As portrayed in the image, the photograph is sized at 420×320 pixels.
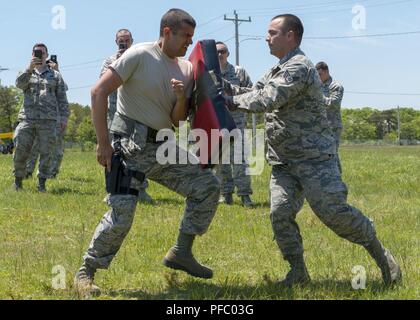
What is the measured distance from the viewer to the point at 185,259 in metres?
4.80

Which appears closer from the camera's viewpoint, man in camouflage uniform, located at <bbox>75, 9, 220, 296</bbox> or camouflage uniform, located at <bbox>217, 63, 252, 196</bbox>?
man in camouflage uniform, located at <bbox>75, 9, 220, 296</bbox>

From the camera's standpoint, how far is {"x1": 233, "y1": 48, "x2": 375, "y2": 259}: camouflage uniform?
4543 mm

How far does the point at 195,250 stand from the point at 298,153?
177 cm

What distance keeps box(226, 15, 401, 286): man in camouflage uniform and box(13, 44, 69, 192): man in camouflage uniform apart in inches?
255

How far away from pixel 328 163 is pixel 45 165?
676 centimetres

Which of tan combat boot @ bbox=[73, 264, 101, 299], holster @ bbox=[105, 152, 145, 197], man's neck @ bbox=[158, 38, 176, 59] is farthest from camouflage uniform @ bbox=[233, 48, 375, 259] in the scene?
tan combat boot @ bbox=[73, 264, 101, 299]

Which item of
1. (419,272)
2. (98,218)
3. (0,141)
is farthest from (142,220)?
(0,141)

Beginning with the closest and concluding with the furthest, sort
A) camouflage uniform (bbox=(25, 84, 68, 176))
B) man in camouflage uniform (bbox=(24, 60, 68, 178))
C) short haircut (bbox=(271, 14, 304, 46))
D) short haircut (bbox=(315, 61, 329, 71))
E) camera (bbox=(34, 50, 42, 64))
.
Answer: short haircut (bbox=(271, 14, 304, 46)) → camera (bbox=(34, 50, 42, 64)) → short haircut (bbox=(315, 61, 329, 71)) → man in camouflage uniform (bbox=(24, 60, 68, 178)) → camouflage uniform (bbox=(25, 84, 68, 176))

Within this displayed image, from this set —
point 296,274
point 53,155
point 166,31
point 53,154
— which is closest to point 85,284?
point 296,274

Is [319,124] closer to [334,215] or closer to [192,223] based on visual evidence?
[334,215]

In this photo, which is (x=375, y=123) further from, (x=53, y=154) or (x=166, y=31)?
(x=166, y=31)

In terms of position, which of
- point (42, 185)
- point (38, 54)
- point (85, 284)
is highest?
point (38, 54)

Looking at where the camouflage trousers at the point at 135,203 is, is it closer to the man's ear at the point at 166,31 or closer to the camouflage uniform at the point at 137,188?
the camouflage uniform at the point at 137,188

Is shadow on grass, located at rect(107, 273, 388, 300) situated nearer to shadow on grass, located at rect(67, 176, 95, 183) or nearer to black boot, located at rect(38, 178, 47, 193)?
black boot, located at rect(38, 178, 47, 193)
